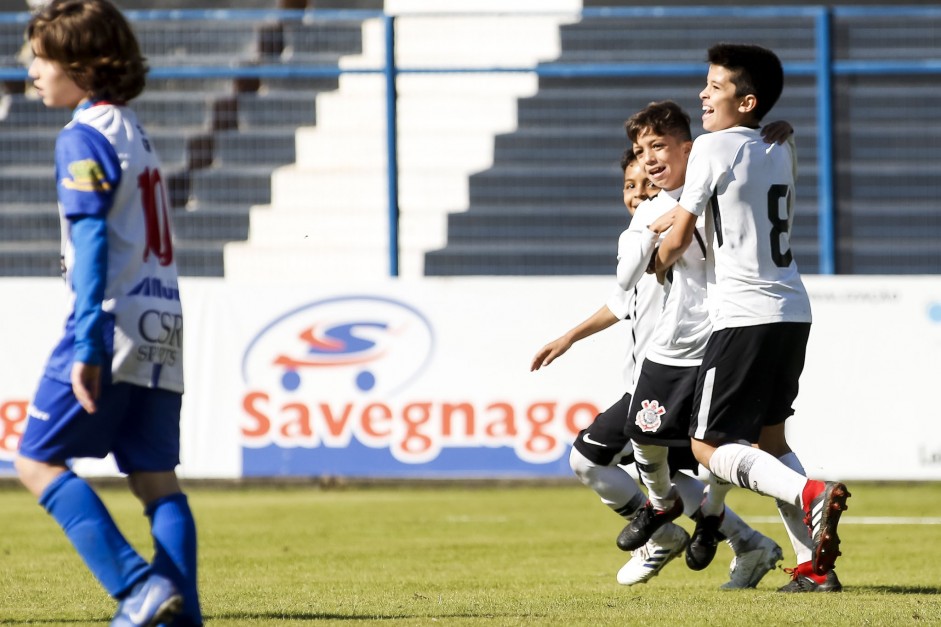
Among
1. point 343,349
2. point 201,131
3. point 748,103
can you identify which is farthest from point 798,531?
point 201,131

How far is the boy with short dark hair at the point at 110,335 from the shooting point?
4027 millimetres

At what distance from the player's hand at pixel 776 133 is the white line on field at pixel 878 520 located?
371 cm

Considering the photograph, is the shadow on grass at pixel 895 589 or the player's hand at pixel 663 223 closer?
the player's hand at pixel 663 223

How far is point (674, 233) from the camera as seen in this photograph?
212 inches

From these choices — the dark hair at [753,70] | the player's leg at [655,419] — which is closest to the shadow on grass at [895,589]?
the player's leg at [655,419]

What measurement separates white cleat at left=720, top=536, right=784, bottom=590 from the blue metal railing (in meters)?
5.56

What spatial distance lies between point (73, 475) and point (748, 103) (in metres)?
A: 2.60

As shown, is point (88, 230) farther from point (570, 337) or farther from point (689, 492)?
point (689, 492)

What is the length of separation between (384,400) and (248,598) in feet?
16.0

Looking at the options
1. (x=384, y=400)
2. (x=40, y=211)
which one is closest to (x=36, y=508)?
(x=384, y=400)

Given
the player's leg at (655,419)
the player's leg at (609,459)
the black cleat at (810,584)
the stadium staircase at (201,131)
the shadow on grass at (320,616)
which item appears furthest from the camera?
the stadium staircase at (201,131)

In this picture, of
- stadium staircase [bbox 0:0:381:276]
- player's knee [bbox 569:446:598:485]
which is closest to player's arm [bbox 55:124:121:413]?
player's knee [bbox 569:446:598:485]

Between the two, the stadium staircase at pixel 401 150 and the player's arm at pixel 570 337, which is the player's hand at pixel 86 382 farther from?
the stadium staircase at pixel 401 150

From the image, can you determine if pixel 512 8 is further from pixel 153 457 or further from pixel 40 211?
pixel 153 457
